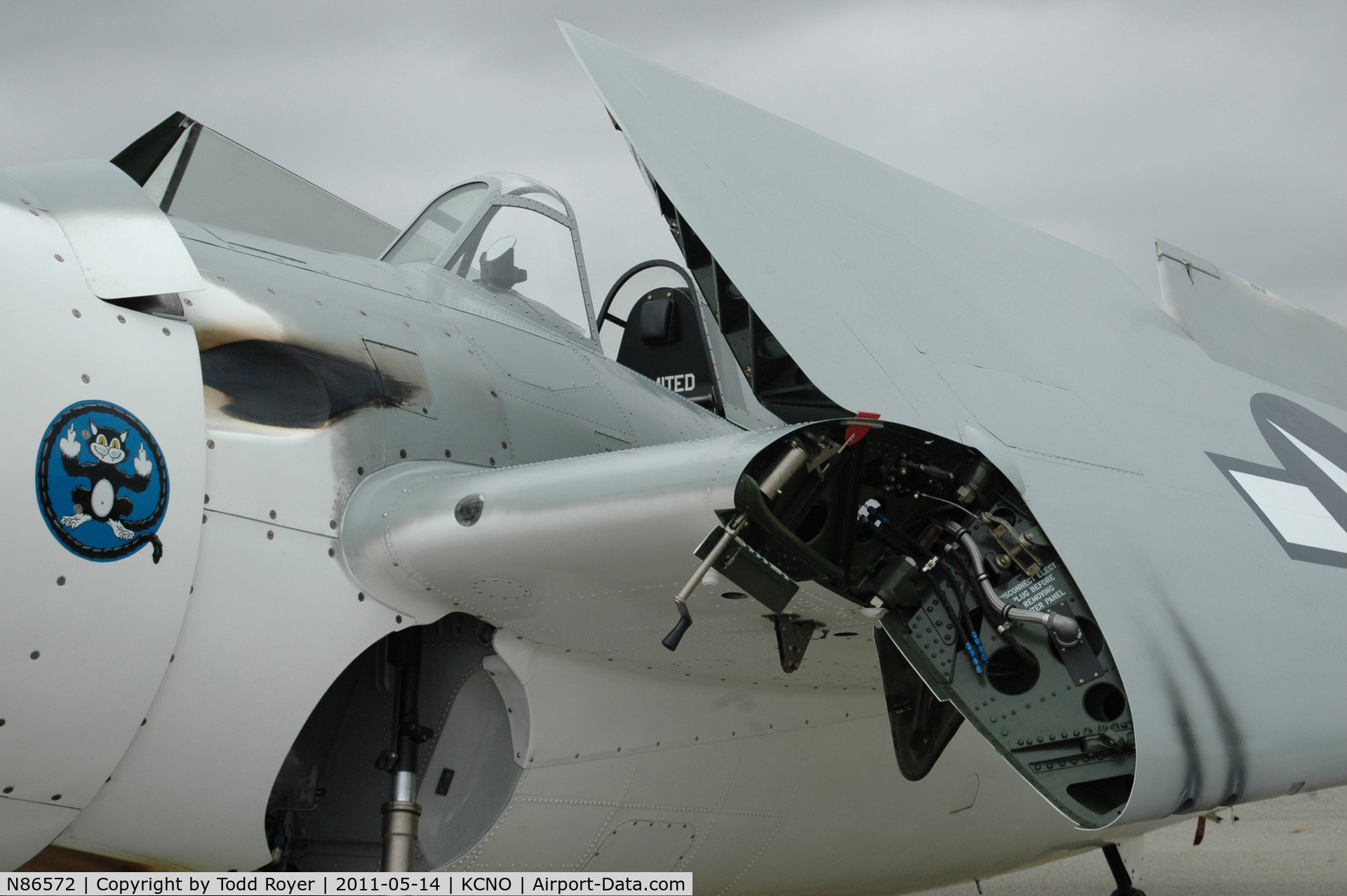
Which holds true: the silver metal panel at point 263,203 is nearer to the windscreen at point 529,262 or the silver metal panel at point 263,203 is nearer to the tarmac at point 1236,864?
the windscreen at point 529,262

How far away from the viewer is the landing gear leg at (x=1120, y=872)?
6988 millimetres

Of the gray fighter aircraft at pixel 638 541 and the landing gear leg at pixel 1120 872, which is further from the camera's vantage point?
the landing gear leg at pixel 1120 872

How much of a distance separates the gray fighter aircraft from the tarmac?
5.13 metres

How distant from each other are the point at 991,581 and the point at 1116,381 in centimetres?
119

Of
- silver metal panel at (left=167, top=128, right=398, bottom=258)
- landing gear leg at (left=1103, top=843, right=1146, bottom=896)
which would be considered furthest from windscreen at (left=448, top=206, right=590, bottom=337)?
landing gear leg at (left=1103, top=843, right=1146, bottom=896)

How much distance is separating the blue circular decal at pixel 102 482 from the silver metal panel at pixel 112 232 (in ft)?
1.11

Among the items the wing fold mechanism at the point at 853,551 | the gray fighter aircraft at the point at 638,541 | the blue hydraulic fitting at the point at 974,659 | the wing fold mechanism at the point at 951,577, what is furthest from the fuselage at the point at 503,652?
the blue hydraulic fitting at the point at 974,659

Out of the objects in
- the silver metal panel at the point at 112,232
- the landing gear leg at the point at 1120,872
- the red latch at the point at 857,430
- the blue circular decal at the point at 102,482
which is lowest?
the landing gear leg at the point at 1120,872

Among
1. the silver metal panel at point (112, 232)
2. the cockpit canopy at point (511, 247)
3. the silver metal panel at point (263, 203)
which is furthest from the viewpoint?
the silver metal panel at point (263, 203)

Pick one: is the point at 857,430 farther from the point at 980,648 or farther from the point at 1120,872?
the point at 1120,872

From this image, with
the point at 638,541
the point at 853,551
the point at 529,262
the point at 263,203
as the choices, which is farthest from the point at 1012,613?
the point at 263,203

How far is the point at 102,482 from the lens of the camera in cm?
233

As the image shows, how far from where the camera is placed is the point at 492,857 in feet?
10.3

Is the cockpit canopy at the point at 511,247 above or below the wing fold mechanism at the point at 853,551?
above
